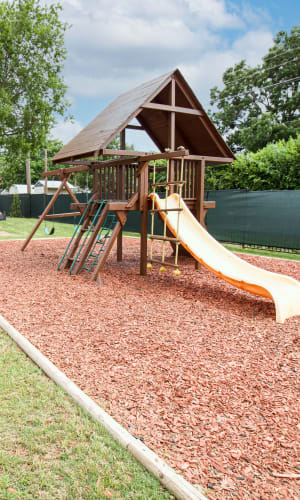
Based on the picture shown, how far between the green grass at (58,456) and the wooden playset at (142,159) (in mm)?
4076

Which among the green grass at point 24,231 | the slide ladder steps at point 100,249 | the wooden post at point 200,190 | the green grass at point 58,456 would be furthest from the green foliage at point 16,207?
the green grass at point 58,456

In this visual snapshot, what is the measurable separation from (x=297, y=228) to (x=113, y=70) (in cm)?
4346

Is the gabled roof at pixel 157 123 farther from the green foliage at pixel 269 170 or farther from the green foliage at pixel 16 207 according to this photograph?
the green foliage at pixel 16 207

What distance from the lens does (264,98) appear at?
32.0 metres

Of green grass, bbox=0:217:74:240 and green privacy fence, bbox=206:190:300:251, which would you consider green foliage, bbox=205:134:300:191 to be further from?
green grass, bbox=0:217:74:240

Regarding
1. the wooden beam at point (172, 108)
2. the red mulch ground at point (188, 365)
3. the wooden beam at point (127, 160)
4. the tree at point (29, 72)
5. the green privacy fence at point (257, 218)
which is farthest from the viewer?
the tree at point (29, 72)

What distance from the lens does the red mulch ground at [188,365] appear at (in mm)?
2350

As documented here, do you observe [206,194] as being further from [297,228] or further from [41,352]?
[41,352]

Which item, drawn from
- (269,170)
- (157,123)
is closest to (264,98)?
(269,170)

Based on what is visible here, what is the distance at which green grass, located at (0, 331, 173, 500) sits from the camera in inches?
82.0

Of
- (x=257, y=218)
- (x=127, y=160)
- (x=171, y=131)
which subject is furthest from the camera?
(x=257, y=218)

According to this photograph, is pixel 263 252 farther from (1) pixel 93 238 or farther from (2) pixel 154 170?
(1) pixel 93 238

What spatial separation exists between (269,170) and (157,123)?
20.5 feet

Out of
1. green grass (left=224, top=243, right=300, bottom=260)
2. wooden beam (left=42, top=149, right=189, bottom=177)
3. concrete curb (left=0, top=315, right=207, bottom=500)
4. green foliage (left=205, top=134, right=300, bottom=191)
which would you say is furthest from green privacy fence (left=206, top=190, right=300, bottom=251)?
concrete curb (left=0, top=315, right=207, bottom=500)
